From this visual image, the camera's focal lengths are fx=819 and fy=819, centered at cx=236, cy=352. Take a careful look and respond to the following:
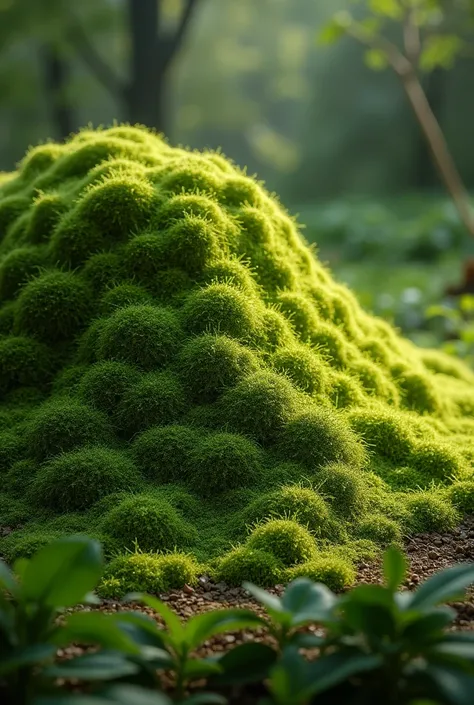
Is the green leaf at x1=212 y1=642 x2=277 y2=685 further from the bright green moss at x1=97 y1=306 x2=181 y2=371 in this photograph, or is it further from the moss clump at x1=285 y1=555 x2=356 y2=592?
the bright green moss at x1=97 y1=306 x2=181 y2=371

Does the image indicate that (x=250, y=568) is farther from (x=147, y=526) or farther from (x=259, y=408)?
(x=259, y=408)

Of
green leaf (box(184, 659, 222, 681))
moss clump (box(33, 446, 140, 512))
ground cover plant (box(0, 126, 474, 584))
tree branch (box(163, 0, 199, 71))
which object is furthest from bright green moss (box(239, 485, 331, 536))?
tree branch (box(163, 0, 199, 71))

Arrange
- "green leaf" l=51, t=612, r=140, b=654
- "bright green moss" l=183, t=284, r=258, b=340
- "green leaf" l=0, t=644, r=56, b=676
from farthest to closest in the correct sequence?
"bright green moss" l=183, t=284, r=258, b=340, "green leaf" l=51, t=612, r=140, b=654, "green leaf" l=0, t=644, r=56, b=676

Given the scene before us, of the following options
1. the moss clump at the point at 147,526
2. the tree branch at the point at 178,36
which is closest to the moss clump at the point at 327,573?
the moss clump at the point at 147,526

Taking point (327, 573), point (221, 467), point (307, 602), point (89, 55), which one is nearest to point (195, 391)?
point (221, 467)

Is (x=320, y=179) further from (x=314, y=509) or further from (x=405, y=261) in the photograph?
(x=314, y=509)
